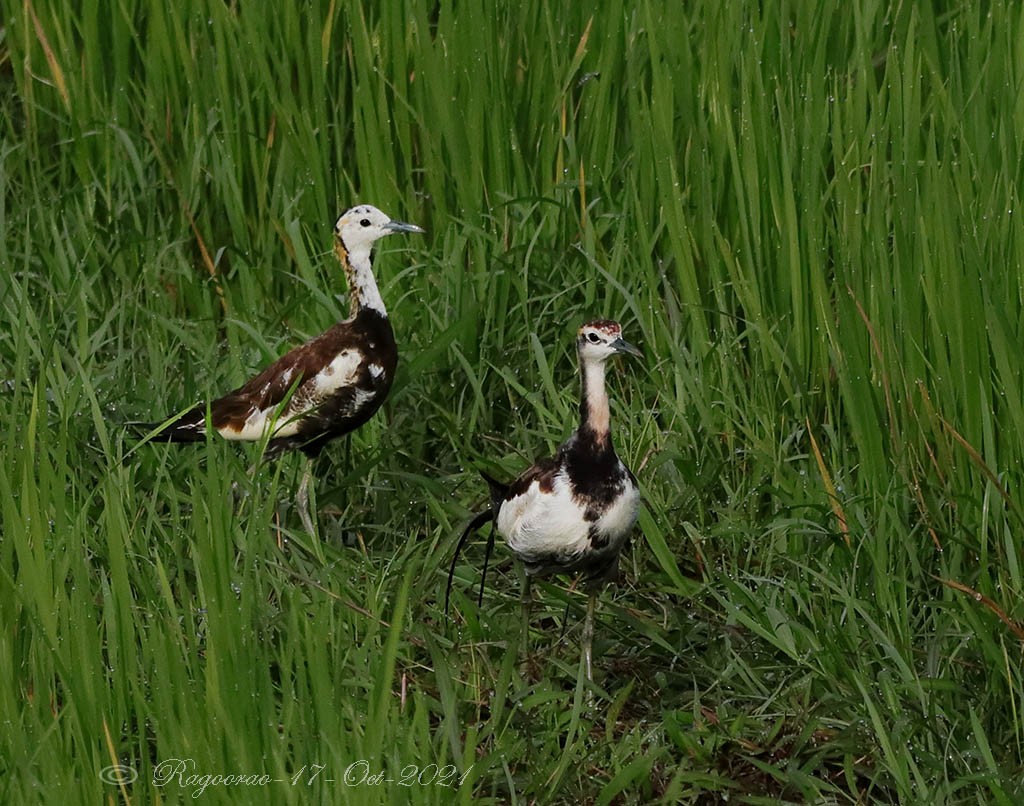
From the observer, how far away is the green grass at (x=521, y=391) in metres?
3.12

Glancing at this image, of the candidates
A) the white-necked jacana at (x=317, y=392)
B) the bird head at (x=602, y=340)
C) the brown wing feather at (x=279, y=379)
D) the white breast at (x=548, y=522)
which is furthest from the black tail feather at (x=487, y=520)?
the brown wing feather at (x=279, y=379)

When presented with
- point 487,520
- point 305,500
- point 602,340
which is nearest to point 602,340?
point 602,340

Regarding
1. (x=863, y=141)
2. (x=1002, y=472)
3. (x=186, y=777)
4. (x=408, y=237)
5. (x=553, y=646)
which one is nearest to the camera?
(x=186, y=777)

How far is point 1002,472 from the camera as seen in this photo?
3453 mm

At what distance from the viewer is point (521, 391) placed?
Result: 445cm

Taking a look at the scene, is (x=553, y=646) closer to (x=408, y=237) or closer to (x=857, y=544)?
(x=857, y=544)

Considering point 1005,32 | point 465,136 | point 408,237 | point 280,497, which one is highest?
point 1005,32

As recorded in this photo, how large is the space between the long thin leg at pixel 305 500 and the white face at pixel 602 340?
0.77 metres

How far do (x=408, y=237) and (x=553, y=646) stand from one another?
1678 mm

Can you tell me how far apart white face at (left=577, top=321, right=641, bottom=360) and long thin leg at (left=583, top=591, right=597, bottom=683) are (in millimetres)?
507

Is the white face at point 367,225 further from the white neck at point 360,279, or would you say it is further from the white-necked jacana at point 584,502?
the white-necked jacana at point 584,502

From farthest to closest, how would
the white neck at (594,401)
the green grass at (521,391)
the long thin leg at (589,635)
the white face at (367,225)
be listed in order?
the white face at (367,225) < the white neck at (594,401) < the long thin leg at (589,635) < the green grass at (521,391)

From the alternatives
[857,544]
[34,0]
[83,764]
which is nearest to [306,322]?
[34,0]

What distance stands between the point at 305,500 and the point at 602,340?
3.07 ft
